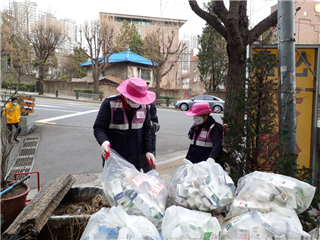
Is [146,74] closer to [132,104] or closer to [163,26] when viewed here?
[163,26]

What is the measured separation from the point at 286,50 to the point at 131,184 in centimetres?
201

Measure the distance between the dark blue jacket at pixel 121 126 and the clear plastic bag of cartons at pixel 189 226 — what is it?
1.20 meters

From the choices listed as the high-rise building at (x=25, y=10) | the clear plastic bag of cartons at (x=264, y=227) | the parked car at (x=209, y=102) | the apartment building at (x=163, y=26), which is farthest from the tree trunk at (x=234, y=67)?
the parked car at (x=209, y=102)

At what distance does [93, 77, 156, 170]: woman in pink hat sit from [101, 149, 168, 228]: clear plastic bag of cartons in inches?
19.2

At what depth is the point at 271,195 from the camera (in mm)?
2014

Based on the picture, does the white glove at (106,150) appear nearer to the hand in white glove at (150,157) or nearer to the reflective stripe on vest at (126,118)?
the reflective stripe on vest at (126,118)

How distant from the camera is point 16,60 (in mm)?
3945

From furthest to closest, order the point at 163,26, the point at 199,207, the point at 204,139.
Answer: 1. the point at 163,26
2. the point at 204,139
3. the point at 199,207

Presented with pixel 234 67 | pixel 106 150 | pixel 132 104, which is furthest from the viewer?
pixel 234 67

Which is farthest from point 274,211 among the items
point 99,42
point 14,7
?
point 99,42

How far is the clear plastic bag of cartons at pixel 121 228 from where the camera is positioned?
1.70 metres

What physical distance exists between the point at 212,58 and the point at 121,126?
24.9 metres

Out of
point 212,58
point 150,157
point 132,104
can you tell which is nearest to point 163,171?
point 150,157

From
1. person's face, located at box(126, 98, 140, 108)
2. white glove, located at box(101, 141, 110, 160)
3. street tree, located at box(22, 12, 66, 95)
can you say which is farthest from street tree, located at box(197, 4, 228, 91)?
white glove, located at box(101, 141, 110, 160)
